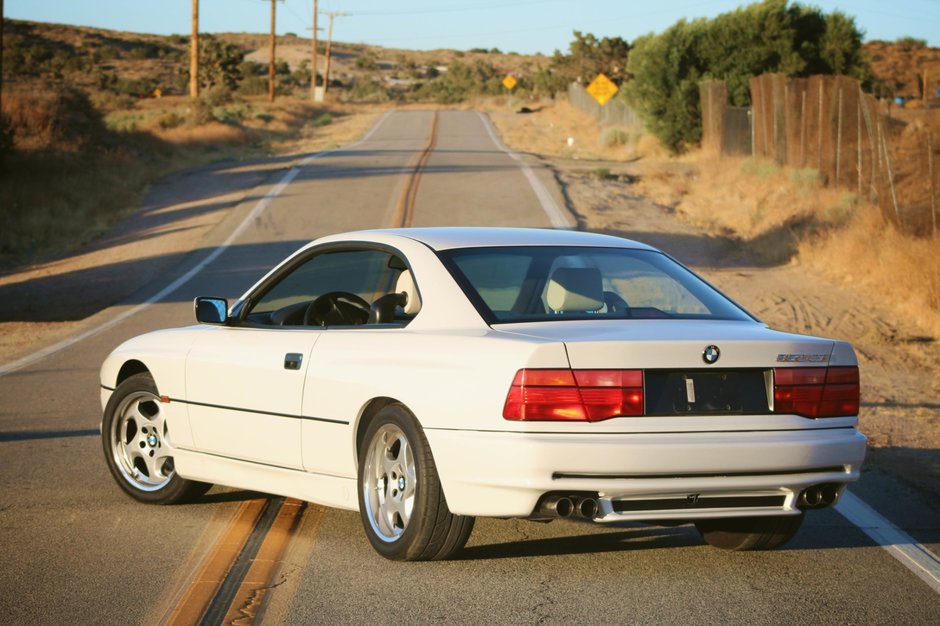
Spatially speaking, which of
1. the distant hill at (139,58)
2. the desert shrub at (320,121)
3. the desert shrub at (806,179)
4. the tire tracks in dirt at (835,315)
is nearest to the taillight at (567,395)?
the tire tracks in dirt at (835,315)

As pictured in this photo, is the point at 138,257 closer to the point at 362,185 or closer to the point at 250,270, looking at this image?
the point at 250,270

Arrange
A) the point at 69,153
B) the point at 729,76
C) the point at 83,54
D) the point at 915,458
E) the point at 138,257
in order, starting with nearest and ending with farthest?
1. the point at 915,458
2. the point at 138,257
3. the point at 69,153
4. the point at 729,76
5. the point at 83,54

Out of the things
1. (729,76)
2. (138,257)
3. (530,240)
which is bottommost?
(138,257)

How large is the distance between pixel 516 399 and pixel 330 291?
18.9 feet

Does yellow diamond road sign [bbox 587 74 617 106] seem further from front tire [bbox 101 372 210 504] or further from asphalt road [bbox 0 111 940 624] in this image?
front tire [bbox 101 372 210 504]

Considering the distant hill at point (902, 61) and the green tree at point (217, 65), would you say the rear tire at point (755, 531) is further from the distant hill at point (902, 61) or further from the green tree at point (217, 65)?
the green tree at point (217, 65)

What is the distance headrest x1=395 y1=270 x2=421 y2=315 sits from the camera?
238 inches

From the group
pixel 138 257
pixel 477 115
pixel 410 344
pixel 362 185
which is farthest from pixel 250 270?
pixel 477 115

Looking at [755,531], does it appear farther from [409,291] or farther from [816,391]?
[409,291]

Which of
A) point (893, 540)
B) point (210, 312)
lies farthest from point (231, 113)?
point (893, 540)

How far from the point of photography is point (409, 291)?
20.7 ft

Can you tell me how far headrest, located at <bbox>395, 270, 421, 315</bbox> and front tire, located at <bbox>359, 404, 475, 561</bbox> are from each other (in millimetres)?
562

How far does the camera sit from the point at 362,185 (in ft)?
102

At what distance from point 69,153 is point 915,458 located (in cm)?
3034
